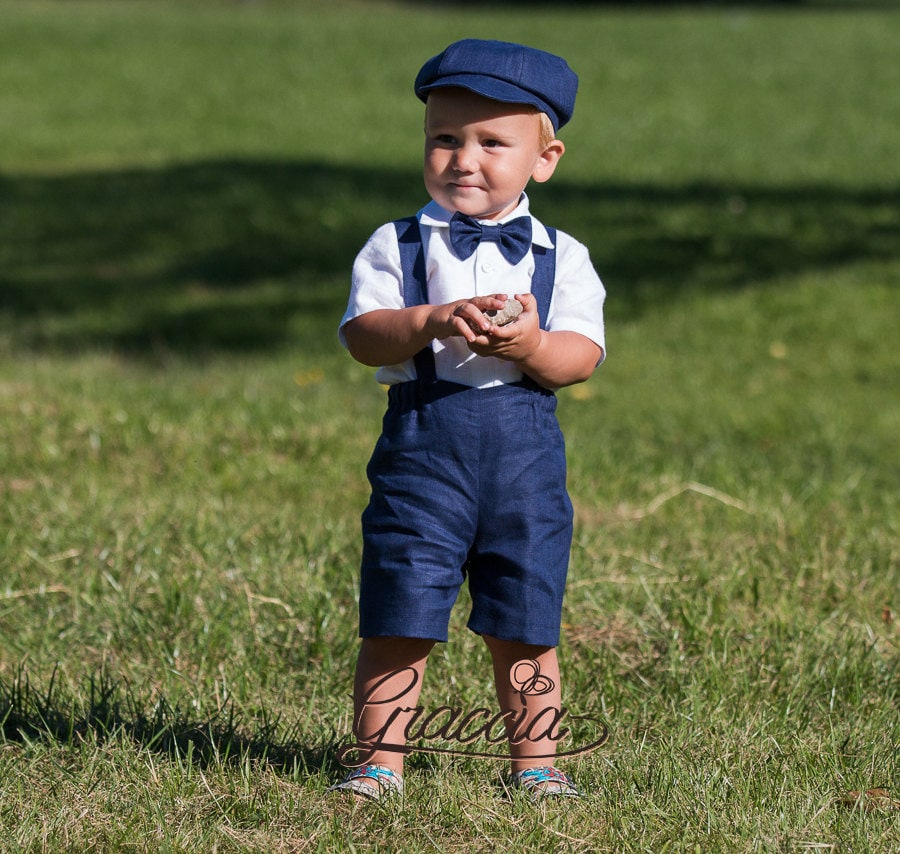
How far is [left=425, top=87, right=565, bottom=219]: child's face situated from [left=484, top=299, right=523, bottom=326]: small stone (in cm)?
34

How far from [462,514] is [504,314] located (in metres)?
0.45

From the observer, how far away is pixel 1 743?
3.13m

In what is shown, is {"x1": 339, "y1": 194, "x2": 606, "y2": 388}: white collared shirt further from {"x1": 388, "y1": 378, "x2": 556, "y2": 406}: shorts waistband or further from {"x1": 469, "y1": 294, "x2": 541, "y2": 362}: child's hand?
{"x1": 469, "y1": 294, "x2": 541, "y2": 362}: child's hand

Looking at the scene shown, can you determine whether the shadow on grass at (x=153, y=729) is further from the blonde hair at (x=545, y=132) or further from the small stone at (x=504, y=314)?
the blonde hair at (x=545, y=132)

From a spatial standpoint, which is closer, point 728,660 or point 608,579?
point 728,660

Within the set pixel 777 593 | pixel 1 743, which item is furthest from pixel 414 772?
pixel 777 593

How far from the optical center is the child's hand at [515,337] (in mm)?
2617

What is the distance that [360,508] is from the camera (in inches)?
197

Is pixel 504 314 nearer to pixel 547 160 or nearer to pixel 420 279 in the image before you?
pixel 420 279

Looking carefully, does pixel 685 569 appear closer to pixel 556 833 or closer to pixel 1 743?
pixel 556 833

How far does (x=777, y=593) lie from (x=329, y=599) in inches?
55.1

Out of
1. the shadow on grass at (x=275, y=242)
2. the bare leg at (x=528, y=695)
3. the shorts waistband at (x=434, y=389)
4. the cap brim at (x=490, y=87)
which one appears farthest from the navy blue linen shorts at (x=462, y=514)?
the shadow on grass at (x=275, y=242)

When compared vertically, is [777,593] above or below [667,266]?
below

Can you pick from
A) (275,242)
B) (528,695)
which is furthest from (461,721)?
(275,242)
